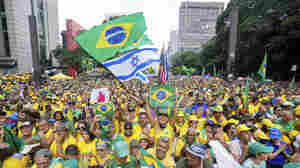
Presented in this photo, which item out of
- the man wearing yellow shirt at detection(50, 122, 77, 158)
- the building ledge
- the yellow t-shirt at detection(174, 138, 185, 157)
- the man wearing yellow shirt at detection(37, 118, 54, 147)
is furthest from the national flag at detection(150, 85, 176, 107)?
the building ledge

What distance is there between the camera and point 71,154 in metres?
A: 2.40

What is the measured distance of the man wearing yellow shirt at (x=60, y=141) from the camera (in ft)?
9.55

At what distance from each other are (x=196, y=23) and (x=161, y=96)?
127081mm

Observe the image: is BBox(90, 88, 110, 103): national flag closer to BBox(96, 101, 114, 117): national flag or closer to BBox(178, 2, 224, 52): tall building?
BBox(96, 101, 114, 117): national flag

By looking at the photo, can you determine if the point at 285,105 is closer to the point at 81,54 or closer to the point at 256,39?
the point at 256,39

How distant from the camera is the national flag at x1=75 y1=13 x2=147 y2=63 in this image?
4797 millimetres

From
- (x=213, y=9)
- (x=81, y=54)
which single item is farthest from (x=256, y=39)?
(x=213, y=9)

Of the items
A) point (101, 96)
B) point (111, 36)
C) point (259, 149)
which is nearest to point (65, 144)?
point (101, 96)

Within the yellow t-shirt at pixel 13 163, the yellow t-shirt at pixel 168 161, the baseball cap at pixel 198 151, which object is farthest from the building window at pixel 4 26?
the baseball cap at pixel 198 151

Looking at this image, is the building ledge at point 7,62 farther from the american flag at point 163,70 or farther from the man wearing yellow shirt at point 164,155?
the man wearing yellow shirt at point 164,155

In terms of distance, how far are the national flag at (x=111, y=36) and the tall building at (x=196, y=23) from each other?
111193 mm

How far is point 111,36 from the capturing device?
5043 millimetres

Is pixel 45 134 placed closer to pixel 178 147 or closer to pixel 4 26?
pixel 178 147

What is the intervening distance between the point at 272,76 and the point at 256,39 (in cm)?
497
